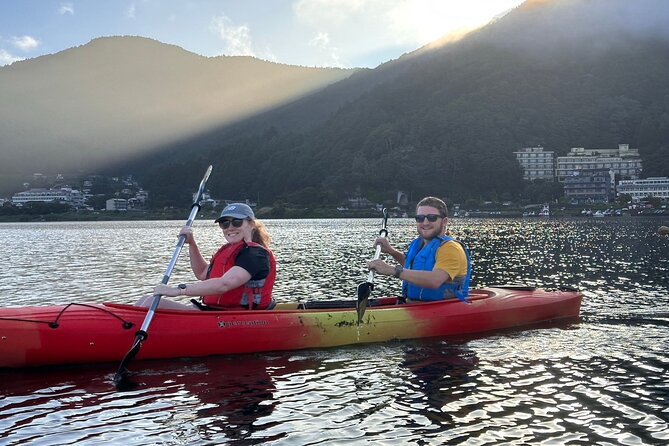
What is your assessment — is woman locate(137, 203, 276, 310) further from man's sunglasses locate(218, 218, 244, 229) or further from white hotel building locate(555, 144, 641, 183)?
white hotel building locate(555, 144, 641, 183)

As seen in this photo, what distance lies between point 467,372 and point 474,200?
155212 mm

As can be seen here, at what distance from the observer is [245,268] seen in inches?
408

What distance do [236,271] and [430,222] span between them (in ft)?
13.2

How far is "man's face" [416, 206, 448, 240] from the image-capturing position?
1207 centimetres

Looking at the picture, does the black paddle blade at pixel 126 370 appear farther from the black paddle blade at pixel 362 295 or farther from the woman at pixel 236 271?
the black paddle blade at pixel 362 295

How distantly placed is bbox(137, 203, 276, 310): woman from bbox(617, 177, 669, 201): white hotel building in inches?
6500

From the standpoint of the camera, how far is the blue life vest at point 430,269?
12.2 metres

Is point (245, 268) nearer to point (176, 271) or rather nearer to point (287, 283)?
point (287, 283)

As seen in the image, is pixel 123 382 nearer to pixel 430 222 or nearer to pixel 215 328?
pixel 215 328

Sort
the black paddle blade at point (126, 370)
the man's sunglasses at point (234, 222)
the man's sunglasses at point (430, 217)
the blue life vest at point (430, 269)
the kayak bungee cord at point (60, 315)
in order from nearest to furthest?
the black paddle blade at point (126, 370)
the kayak bungee cord at point (60, 315)
the man's sunglasses at point (234, 222)
the man's sunglasses at point (430, 217)
the blue life vest at point (430, 269)

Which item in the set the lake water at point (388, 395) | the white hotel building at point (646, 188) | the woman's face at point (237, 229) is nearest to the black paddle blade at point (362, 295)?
the lake water at point (388, 395)

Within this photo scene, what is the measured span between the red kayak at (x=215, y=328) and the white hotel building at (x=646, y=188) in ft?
532

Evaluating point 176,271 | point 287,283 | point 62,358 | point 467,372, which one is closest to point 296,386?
point 467,372

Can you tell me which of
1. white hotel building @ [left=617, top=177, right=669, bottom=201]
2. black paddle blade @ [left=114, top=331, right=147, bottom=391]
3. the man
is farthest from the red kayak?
white hotel building @ [left=617, top=177, right=669, bottom=201]
